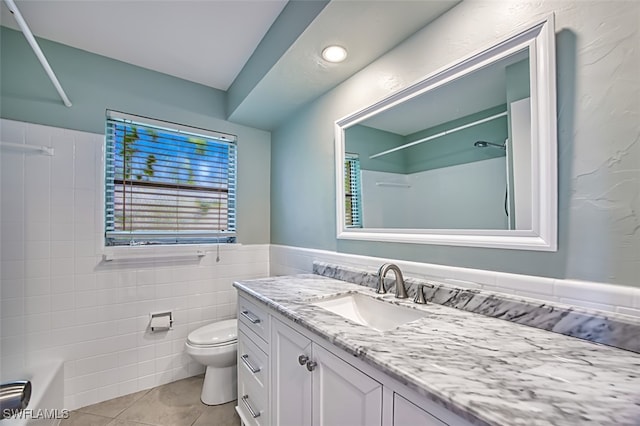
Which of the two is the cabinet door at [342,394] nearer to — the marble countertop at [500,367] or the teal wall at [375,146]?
the marble countertop at [500,367]

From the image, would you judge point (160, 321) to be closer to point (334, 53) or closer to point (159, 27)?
point (159, 27)

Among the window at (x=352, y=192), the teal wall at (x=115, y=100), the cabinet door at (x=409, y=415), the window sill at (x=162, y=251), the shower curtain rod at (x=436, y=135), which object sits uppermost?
the teal wall at (x=115, y=100)

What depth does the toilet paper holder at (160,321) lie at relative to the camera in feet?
6.94

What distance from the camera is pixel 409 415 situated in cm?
67

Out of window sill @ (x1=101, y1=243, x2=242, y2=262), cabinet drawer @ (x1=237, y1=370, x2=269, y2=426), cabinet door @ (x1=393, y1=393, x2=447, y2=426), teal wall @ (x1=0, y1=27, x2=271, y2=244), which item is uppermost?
teal wall @ (x1=0, y1=27, x2=271, y2=244)

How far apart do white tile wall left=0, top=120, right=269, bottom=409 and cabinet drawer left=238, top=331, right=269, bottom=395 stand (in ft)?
2.79

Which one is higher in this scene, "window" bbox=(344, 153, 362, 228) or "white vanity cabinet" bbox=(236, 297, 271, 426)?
"window" bbox=(344, 153, 362, 228)

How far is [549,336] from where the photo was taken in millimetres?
850

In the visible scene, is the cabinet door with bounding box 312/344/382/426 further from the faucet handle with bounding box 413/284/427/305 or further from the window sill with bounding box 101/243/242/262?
the window sill with bounding box 101/243/242/262

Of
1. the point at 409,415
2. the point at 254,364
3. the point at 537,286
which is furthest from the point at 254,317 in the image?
the point at 537,286

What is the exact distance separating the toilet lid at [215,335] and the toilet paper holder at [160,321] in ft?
0.84

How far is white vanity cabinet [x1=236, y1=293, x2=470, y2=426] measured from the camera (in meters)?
0.70

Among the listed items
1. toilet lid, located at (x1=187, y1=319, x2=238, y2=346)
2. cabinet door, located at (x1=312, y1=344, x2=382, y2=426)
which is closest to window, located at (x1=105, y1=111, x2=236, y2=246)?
toilet lid, located at (x1=187, y1=319, x2=238, y2=346)

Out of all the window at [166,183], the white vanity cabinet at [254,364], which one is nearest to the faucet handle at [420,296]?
the white vanity cabinet at [254,364]
